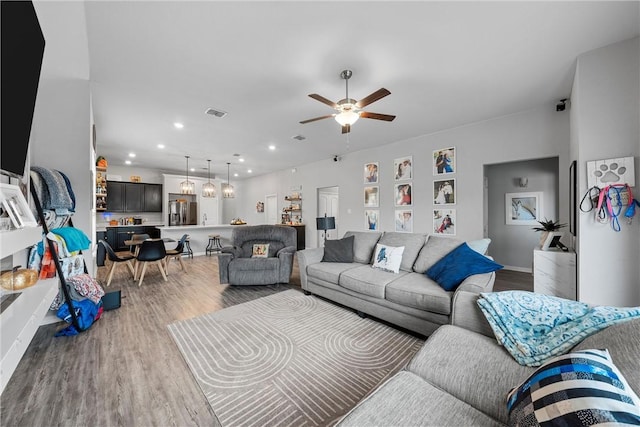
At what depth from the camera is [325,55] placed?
244cm

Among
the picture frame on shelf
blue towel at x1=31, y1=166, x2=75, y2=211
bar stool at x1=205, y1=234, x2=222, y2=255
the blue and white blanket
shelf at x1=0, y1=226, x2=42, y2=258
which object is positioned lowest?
bar stool at x1=205, y1=234, x2=222, y2=255

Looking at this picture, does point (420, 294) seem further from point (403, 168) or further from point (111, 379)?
point (403, 168)

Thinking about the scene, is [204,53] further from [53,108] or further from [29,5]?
[53,108]

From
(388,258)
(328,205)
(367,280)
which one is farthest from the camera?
(328,205)

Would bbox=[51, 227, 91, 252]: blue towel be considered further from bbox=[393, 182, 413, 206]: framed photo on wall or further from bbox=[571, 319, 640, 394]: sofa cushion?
bbox=[393, 182, 413, 206]: framed photo on wall

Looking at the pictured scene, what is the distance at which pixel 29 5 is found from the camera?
1.18m

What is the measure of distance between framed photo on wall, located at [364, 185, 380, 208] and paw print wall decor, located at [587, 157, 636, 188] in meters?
3.58

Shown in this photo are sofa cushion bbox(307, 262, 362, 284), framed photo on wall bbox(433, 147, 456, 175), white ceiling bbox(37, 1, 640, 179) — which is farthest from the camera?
framed photo on wall bbox(433, 147, 456, 175)

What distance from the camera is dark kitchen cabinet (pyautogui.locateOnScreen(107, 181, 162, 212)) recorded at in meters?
7.11

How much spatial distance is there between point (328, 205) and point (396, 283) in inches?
222

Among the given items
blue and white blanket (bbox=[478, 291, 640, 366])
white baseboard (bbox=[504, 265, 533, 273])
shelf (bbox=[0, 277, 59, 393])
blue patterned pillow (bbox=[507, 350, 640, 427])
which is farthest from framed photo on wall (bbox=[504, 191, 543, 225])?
shelf (bbox=[0, 277, 59, 393])

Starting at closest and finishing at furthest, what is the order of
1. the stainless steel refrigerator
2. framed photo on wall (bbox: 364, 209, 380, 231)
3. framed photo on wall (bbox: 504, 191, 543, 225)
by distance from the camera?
framed photo on wall (bbox: 504, 191, 543, 225), framed photo on wall (bbox: 364, 209, 380, 231), the stainless steel refrigerator

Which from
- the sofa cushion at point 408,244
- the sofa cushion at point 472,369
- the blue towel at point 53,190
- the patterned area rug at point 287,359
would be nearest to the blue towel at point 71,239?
the blue towel at point 53,190

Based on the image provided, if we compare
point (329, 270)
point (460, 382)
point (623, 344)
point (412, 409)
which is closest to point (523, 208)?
point (329, 270)
